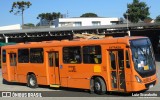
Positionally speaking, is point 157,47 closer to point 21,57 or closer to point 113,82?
point 21,57

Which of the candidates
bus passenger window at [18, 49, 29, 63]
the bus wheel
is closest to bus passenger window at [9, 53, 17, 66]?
bus passenger window at [18, 49, 29, 63]

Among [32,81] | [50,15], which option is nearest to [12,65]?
[32,81]

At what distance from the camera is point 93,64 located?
1534 cm

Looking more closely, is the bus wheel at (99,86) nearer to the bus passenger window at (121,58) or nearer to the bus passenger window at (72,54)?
the bus passenger window at (121,58)

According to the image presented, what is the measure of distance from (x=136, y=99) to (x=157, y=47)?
4348 centimetres

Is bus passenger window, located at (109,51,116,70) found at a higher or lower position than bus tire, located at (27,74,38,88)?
higher

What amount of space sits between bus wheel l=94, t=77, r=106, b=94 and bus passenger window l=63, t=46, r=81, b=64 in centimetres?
147

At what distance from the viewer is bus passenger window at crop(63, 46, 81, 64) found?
635 inches

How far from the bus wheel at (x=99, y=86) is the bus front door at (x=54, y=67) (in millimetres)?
2788

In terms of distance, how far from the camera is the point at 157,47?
55312 mm

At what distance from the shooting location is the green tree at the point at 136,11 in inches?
3440

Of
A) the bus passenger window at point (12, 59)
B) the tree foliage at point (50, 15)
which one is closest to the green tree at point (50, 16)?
the tree foliage at point (50, 15)

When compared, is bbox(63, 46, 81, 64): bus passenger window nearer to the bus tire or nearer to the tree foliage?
the bus tire

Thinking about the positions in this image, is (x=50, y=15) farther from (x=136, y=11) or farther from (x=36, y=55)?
(x=36, y=55)
